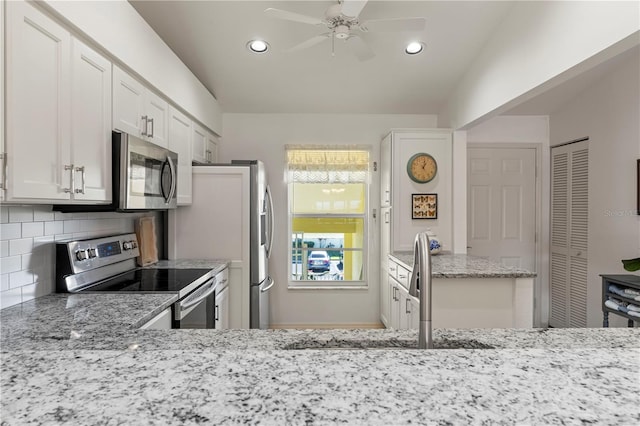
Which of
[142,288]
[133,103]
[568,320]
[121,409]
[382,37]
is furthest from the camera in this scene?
[568,320]

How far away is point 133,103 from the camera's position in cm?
217

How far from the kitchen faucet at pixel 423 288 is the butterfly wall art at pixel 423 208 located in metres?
2.78

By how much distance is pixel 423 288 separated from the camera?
0.89 m

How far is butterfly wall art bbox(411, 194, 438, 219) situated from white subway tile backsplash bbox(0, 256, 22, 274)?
120 inches

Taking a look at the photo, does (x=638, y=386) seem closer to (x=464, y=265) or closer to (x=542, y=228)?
(x=464, y=265)

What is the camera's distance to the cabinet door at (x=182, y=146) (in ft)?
9.18

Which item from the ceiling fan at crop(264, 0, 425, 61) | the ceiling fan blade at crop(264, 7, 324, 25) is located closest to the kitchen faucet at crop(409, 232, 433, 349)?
the ceiling fan at crop(264, 0, 425, 61)

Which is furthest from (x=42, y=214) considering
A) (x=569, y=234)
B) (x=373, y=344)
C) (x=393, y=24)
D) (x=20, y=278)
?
(x=569, y=234)

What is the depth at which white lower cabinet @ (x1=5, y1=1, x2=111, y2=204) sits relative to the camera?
1.31 m

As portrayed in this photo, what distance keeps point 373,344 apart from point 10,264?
1.68m

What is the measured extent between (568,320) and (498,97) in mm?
2500

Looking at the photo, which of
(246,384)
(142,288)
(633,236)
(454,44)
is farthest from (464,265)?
(246,384)

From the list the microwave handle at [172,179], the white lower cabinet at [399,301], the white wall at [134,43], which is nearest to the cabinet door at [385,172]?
the white lower cabinet at [399,301]

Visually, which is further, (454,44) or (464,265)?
(454,44)
